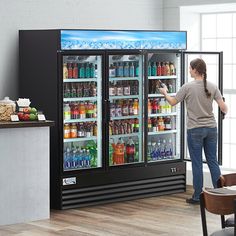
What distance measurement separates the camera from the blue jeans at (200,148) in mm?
8578

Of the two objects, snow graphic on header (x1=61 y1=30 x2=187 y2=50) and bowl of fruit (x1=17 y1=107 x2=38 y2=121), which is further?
snow graphic on header (x1=61 y1=30 x2=187 y2=50)

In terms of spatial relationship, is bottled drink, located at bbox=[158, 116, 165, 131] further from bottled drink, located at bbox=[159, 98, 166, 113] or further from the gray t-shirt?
the gray t-shirt

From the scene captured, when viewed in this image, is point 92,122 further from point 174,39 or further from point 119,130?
point 174,39

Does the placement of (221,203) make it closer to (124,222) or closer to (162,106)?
(124,222)

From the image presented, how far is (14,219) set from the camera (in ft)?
25.4

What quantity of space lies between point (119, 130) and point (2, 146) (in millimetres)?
1943

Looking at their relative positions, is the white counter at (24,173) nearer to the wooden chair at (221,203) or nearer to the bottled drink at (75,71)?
the bottled drink at (75,71)

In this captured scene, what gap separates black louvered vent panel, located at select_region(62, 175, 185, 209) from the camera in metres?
8.48

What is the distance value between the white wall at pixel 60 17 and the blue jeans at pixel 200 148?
211 cm

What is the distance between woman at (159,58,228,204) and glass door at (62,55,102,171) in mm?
940

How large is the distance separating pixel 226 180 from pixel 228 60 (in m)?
4.91

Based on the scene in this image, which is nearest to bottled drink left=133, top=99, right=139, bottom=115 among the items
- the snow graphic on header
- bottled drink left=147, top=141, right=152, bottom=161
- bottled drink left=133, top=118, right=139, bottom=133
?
bottled drink left=133, top=118, right=139, bottom=133

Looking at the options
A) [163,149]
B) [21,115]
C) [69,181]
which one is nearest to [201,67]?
[163,149]

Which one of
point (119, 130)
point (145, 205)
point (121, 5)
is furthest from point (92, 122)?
point (121, 5)
